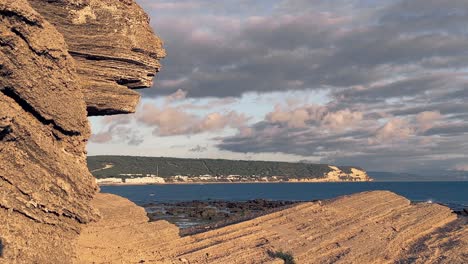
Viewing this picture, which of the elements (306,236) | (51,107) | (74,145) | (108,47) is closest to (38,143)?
(51,107)

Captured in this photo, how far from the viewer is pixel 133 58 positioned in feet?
71.9

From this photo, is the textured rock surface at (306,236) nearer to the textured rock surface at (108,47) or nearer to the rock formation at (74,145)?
the rock formation at (74,145)

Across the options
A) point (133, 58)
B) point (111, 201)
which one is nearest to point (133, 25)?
point (133, 58)

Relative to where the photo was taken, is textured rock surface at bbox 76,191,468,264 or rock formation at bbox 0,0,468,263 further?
textured rock surface at bbox 76,191,468,264

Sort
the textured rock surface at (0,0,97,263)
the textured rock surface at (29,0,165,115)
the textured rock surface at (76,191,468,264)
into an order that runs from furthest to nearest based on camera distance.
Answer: the textured rock surface at (76,191,468,264), the textured rock surface at (29,0,165,115), the textured rock surface at (0,0,97,263)

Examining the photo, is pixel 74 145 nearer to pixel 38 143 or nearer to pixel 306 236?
pixel 38 143

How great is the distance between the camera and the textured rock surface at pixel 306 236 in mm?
22453

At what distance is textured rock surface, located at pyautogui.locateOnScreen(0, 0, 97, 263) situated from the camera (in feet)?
54.4

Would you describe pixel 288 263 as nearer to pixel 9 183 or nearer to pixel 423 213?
pixel 9 183

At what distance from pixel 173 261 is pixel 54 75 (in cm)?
1047

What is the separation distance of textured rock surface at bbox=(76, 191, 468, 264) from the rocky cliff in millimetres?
2181

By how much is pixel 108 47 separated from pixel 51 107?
4.17m

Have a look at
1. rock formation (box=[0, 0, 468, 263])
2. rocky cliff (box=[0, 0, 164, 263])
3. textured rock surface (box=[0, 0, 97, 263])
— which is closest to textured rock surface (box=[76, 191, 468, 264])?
rock formation (box=[0, 0, 468, 263])

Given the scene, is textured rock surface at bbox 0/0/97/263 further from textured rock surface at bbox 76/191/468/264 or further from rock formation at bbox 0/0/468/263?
textured rock surface at bbox 76/191/468/264
